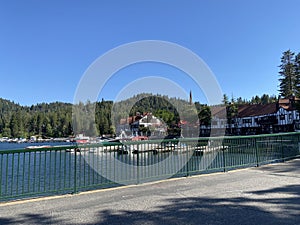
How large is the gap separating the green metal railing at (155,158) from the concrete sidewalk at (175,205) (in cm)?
108

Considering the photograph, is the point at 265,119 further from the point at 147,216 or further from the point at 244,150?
the point at 147,216

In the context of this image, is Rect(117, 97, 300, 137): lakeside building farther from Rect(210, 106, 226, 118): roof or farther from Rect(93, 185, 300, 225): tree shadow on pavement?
Rect(93, 185, 300, 225): tree shadow on pavement

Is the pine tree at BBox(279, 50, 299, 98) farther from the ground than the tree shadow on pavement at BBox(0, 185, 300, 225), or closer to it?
farther from the ground

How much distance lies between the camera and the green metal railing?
20.8ft

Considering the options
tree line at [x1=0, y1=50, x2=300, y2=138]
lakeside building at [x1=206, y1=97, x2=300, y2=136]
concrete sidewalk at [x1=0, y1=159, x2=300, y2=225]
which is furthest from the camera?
lakeside building at [x1=206, y1=97, x2=300, y2=136]

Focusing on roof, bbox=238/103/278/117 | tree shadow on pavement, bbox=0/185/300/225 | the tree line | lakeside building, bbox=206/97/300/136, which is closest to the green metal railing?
tree shadow on pavement, bbox=0/185/300/225

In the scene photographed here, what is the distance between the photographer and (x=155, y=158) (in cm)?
781

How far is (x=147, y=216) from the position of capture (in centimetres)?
385

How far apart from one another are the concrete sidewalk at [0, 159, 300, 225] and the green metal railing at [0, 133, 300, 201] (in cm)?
108

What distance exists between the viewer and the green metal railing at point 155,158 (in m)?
6.34

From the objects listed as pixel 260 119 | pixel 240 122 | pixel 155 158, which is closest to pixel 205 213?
pixel 155 158

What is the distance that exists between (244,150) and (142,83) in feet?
38.5

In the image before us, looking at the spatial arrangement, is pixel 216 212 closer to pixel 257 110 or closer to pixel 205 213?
pixel 205 213

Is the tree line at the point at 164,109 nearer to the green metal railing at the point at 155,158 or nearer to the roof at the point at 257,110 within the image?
the roof at the point at 257,110
